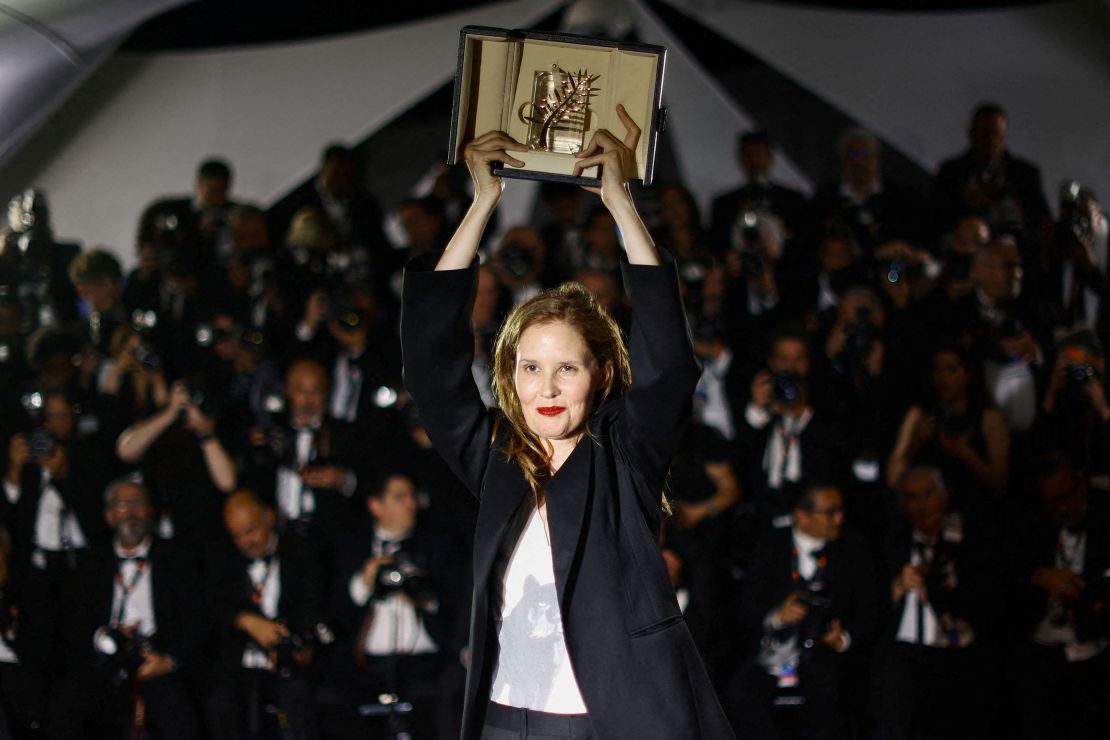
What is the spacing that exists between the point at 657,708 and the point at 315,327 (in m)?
3.38

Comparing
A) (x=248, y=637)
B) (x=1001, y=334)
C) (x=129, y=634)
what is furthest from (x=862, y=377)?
(x=129, y=634)

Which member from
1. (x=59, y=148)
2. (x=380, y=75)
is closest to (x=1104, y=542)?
(x=380, y=75)

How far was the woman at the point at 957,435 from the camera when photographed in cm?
448

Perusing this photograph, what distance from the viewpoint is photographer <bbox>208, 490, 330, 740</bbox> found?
425 cm

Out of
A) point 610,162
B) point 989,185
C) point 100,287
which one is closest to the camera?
point 610,162

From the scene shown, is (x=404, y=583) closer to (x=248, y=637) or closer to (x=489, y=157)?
(x=248, y=637)

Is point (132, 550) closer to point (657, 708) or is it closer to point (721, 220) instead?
point (721, 220)

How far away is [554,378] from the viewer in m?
2.05

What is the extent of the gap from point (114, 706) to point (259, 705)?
480mm

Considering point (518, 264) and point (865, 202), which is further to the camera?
point (865, 202)

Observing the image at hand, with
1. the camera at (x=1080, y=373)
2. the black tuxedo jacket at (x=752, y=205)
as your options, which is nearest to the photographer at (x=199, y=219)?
the black tuxedo jacket at (x=752, y=205)

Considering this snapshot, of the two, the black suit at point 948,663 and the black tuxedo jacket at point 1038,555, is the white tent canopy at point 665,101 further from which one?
the black suit at point 948,663

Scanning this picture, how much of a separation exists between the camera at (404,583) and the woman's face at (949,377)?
Result: 6.53 feet

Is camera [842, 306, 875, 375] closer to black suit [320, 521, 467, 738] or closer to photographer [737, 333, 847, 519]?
photographer [737, 333, 847, 519]
